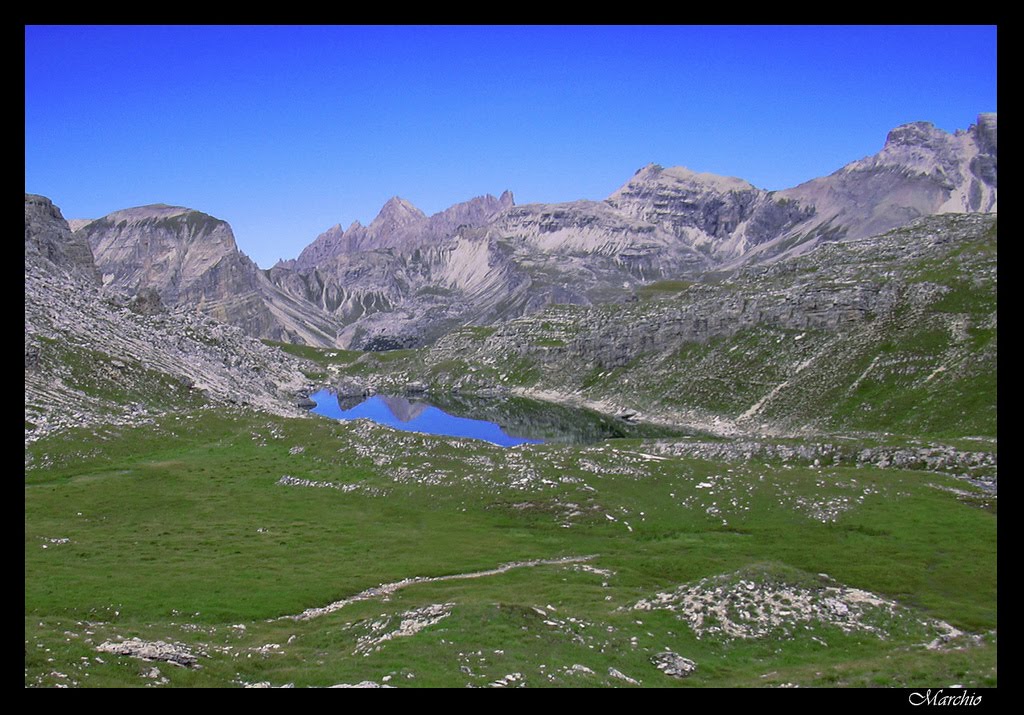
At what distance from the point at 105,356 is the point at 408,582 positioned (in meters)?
104

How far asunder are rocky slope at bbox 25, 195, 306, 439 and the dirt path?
203 feet

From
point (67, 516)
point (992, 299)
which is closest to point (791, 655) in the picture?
point (67, 516)

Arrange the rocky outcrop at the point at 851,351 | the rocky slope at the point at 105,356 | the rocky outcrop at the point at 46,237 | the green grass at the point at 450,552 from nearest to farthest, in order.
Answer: the green grass at the point at 450,552 → the rocky slope at the point at 105,356 → the rocky outcrop at the point at 851,351 → the rocky outcrop at the point at 46,237

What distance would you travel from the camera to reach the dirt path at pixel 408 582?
43.3m

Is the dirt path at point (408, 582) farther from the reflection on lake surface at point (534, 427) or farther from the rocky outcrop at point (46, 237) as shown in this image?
the rocky outcrop at point (46, 237)

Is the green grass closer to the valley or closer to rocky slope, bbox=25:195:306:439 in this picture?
the valley

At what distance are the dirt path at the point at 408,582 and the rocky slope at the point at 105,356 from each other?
61969 millimetres

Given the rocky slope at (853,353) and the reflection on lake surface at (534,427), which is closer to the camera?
the rocky slope at (853,353)

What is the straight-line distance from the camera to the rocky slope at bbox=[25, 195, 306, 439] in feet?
368

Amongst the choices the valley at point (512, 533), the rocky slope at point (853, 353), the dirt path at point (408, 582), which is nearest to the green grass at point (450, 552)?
the valley at point (512, 533)

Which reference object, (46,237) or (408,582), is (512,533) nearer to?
(408,582)

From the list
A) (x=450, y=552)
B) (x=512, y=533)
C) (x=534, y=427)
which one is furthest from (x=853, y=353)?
(x=450, y=552)

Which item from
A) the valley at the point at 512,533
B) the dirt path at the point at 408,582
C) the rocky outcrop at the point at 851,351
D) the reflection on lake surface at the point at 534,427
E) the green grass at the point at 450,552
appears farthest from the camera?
the reflection on lake surface at the point at 534,427

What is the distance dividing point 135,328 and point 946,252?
181 m
